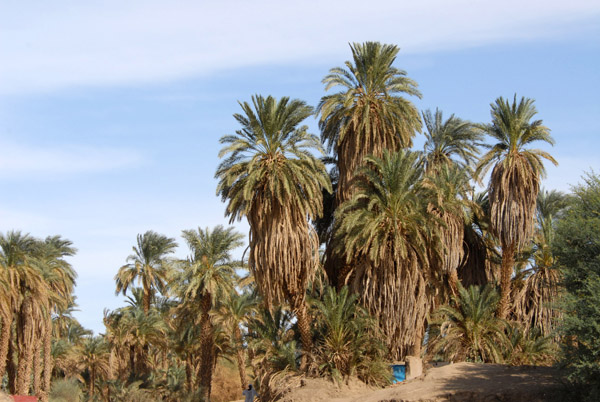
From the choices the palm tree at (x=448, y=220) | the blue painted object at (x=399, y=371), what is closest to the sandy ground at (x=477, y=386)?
the blue painted object at (x=399, y=371)

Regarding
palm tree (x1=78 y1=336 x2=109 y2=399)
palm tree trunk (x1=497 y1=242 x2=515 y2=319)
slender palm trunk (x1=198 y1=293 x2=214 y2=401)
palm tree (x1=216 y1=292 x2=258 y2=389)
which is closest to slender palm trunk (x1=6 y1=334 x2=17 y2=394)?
palm tree (x1=78 y1=336 x2=109 y2=399)

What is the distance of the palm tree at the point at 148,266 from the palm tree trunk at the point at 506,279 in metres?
29.5

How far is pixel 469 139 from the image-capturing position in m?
42.4

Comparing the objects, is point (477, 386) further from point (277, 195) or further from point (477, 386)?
point (277, 195)

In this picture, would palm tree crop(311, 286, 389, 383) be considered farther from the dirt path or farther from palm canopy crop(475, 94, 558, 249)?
palm canopy crop(475, 94, 558, 249)

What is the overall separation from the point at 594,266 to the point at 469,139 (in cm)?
2103

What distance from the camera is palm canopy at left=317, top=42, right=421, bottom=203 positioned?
120ft

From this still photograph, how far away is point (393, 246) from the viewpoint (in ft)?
105

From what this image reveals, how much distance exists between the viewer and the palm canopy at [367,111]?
3662 centimetres

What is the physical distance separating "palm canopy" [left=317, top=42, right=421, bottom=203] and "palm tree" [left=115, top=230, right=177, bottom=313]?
76.5 feet

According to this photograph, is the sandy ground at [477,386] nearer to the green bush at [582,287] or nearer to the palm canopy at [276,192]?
the green bush at [582,287]

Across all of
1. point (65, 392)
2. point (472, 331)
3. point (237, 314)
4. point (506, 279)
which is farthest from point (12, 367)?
point (506, 279)

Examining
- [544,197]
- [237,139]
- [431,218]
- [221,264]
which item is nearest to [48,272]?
[221,264]

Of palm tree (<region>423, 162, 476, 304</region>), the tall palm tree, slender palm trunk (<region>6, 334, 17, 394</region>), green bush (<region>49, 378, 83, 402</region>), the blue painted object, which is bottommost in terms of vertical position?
green bush (<region>49, 378, 83, 402</region>)
